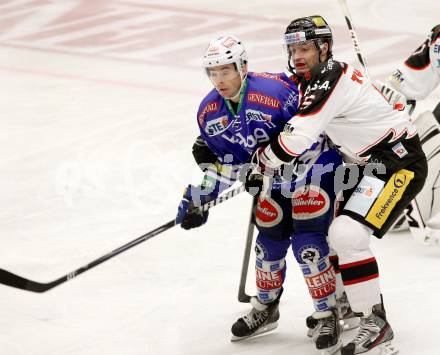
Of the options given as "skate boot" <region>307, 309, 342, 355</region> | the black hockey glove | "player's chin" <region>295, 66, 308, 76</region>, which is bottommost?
"skate boot" <region>307, 309, 342, 355</region>

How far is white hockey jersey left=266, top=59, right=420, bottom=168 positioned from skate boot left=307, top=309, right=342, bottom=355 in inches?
27.1

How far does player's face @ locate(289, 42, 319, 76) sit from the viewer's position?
4.30 meters

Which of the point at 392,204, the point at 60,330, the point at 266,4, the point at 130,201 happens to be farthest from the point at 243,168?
the point at 266,4

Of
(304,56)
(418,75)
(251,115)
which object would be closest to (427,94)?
(418,75)

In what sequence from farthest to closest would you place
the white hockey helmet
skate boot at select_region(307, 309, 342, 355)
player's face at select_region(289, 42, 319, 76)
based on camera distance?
1. player's face at select_region(289, 42, 319, 76)
2. skate boot at select_region(307, 309, 342, 355)
3. the white hockey helmet

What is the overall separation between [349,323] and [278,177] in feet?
2.77

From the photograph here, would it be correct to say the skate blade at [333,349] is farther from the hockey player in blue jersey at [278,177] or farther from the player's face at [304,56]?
the player's face at [304,56]

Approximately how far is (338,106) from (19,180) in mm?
3177

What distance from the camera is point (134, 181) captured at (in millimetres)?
6496

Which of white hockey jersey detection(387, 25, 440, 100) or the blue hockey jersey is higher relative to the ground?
the blue hockey jersey

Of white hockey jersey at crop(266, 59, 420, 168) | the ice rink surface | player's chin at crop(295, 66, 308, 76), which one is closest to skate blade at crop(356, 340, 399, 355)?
the ice rink surface

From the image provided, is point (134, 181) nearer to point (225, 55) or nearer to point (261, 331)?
point (261, 331)

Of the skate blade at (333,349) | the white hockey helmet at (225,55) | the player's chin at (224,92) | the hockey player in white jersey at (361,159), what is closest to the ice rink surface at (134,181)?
the skate blade at (333,349)

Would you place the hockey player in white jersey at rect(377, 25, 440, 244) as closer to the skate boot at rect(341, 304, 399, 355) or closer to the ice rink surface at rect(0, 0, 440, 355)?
the ice rink surface at rect(0, 0, 440, 355)
